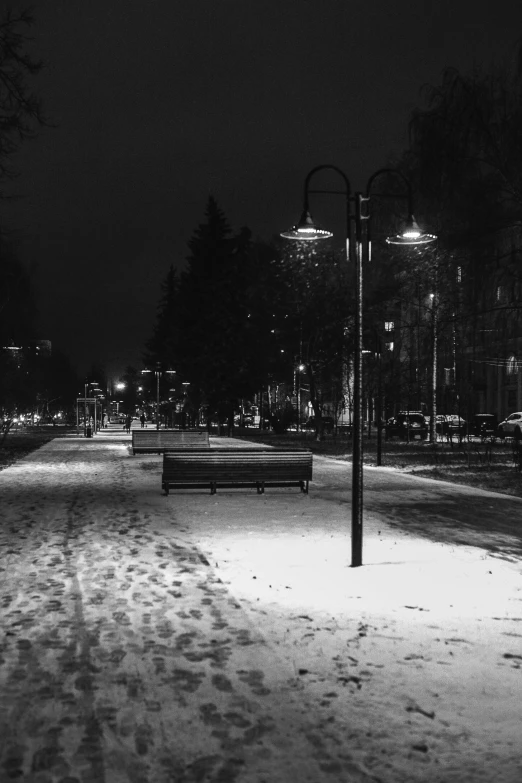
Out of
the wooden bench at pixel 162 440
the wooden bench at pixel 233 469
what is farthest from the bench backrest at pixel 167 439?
the wooden bench at pixel 233 469

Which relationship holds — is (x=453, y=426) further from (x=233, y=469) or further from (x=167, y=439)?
(x=233, y=469)

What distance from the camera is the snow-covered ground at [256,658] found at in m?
4.55

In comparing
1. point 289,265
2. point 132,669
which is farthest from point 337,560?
point 289,265

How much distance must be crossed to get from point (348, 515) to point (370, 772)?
11099mm

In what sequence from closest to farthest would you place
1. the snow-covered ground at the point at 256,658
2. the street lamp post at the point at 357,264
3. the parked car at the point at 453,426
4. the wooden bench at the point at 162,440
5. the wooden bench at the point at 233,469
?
1. the snow-covered ground at the point at 256,658
2. the street lamp post at the point at 357,264
3. the wooden bench at the point at 233,469
4. the wooden bench at the point at 162,440
5. the parked car at the point at 453,426

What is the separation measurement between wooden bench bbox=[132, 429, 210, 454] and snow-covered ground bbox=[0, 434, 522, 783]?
923 inches

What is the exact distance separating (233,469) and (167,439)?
19141 mm

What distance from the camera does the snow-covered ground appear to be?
455 centimetres

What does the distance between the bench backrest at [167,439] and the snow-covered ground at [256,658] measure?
77.1 ft

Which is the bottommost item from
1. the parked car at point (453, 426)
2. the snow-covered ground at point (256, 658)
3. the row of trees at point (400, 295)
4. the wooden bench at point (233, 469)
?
the snow-covered ground at point (256, 658)

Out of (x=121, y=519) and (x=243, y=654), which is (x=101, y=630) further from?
(x=121, y=519)

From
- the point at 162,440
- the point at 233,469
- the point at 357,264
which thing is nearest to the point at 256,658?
the point at 357,264

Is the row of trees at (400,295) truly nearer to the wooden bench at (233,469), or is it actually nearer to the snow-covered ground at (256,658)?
the wooden bench at (233,469)

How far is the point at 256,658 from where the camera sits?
637 cm
